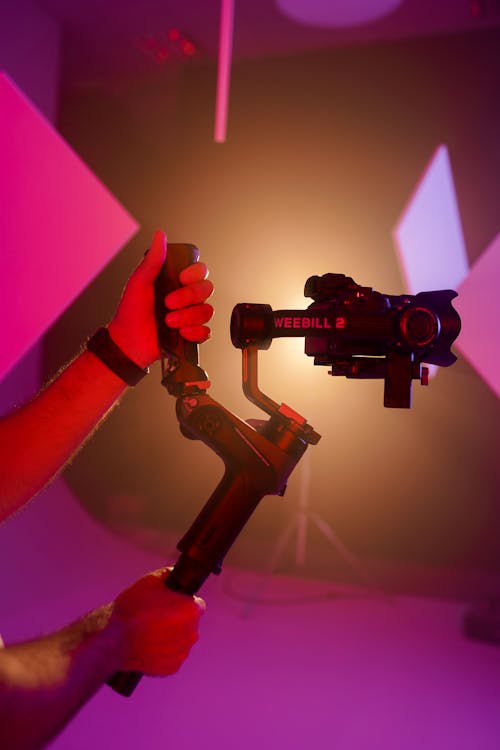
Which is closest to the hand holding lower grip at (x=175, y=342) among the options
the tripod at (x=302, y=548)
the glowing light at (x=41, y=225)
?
the tripod at (x=302, y=548)

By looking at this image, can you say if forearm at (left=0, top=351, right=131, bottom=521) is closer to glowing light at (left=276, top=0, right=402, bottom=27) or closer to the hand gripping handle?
the hand gripping handle

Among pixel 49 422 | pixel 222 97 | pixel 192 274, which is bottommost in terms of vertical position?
pixel 49 422

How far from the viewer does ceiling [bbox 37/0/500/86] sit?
2.95 m

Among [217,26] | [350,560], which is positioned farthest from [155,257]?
[217,26]

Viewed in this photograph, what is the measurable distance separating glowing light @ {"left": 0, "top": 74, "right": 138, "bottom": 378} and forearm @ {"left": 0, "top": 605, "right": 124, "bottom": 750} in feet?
8.05

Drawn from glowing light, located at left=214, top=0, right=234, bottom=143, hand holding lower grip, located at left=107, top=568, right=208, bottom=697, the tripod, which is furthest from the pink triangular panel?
hand holding lower grip, located at left=107, top=568, right=208, bottom=697

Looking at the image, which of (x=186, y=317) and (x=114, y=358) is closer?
(x=186, y=317)

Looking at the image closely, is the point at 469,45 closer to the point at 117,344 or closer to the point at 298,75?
the point at 298,75

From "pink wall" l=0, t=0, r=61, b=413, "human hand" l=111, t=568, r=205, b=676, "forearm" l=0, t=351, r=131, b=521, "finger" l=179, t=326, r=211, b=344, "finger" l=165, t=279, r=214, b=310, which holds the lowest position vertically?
"human hand" l=111, t=568, r=205, b=676

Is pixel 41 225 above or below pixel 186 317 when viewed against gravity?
above

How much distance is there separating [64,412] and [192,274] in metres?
0.33

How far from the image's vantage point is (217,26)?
315cm

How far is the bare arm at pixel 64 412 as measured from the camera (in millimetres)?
983

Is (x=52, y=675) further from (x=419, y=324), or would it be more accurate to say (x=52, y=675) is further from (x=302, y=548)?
(x=302, y=548)
